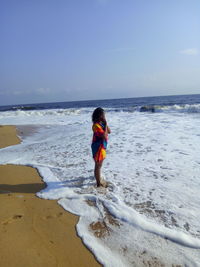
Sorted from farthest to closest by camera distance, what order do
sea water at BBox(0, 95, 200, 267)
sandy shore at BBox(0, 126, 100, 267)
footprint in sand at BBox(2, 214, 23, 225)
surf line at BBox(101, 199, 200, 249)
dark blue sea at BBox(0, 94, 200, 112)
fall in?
1. dark blue sea at BBox(0, 94, 200, 112)
2. footprint in sand at BBox(2, 214, 23, 225)
3. surf line at BBox(101, 199, 200, 249)
4. sea water at BBox(0, 95, 200, 267)
5. sandy shore at BBox(0, 126, 100, 267)

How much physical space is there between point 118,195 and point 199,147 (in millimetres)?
3732

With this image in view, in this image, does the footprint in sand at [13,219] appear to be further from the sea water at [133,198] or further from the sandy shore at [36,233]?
the sea water at [133,198]

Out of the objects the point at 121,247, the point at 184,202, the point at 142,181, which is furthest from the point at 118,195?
the point at 121,247

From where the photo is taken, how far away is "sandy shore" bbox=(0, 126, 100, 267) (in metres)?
2.14

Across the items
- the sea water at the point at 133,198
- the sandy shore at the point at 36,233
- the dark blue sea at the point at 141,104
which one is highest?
the sandy shore at the point at 36,233

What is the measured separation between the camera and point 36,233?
2.56 meters

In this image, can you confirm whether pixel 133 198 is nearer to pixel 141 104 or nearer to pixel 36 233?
pixel 36 233

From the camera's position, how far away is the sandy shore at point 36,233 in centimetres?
214

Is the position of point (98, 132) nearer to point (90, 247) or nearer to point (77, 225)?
point (77, 225)

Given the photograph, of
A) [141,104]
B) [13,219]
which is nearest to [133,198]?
[13,219]

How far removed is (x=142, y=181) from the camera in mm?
4164

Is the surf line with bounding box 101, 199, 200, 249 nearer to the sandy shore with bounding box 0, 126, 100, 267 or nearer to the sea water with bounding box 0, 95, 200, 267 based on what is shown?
the sea water with bounding box 0, 95, 200, 267

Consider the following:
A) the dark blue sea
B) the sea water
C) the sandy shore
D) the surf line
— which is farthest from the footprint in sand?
the dark blue sea

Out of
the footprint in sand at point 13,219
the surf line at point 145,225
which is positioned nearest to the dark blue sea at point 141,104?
the surf line at point 145,225
